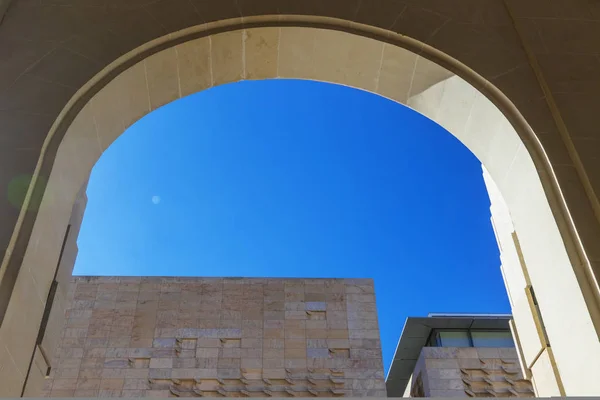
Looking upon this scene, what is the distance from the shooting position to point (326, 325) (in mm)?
27312

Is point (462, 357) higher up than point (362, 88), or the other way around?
point (462, 357)

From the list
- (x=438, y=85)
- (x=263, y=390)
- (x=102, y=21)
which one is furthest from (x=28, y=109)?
(x=263, y=390)

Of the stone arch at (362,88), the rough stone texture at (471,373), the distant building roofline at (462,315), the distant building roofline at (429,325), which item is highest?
the distant building roofline at (462,315)

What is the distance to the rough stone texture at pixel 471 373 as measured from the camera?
29.2 meters

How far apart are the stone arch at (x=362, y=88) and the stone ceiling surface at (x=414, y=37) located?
110 mm

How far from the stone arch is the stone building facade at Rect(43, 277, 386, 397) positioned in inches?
806

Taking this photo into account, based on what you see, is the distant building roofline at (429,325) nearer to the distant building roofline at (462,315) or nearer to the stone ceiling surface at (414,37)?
the distant building roofline at (462,315)

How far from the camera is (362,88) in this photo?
662 cm

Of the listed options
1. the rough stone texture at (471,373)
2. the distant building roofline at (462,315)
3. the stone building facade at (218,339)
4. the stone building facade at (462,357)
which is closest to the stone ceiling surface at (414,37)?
the stone building facade at (218,339)

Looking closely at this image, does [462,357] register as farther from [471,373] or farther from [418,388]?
[418,388]

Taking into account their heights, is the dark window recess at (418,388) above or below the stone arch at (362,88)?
above

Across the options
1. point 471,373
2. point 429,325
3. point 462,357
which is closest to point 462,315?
point 429,325

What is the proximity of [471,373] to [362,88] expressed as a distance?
26.6m

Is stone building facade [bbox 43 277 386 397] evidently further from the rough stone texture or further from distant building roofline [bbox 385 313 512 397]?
distant building roofline [bbox 385 313 512 397]
